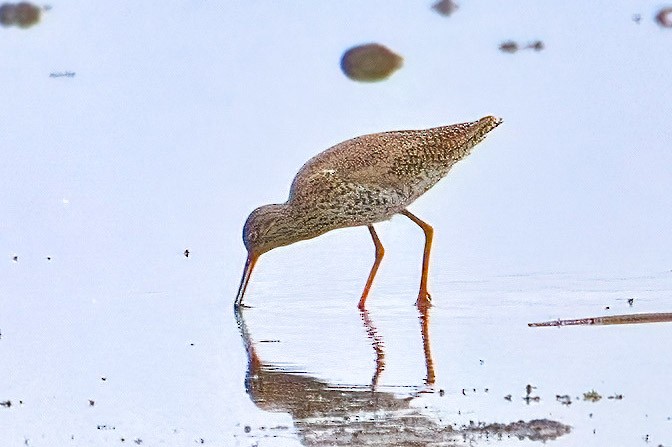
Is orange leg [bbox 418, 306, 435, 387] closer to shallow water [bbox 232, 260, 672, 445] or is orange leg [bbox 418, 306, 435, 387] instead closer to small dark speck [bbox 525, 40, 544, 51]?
shallow water [bbox 232, 260, 672, 445]

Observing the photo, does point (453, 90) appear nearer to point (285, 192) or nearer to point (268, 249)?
point (285, 192)

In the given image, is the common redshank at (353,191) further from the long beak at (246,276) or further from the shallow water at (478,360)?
the shallow water at (478,360)

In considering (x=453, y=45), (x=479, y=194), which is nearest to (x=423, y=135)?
(x=479, y=194)

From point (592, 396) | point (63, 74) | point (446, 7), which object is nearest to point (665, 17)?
point (446, 7)

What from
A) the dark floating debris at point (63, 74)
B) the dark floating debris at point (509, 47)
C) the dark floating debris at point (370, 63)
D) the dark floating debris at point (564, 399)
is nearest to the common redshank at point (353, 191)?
the dark floating debris at point (564, 399)

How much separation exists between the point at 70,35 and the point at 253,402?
12950 mm

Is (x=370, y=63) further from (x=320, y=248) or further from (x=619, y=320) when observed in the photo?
Result: (x=619, y=320)

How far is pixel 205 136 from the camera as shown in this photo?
1527 centimetres

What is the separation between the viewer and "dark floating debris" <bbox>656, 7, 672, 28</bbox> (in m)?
19.4

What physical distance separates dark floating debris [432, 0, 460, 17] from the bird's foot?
11.4 meters

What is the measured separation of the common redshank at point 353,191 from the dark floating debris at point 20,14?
1099 centimetres

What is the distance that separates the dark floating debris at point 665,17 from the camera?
19.4 m

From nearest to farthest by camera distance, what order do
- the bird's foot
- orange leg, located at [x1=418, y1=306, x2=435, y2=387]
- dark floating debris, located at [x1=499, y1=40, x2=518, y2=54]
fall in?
1. orange leg, located at [x1=418, y1=306, x2=435, y2=387]
2. the bird's foot
3. dark floating debris, located at [x1=499, y1=40, x2=518, y2=54]

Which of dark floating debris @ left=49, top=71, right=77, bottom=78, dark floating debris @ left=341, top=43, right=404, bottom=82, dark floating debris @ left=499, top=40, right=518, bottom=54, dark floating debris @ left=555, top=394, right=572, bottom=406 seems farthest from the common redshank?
dark floating debris @ left=499, top=40, right=518, bottom=54
